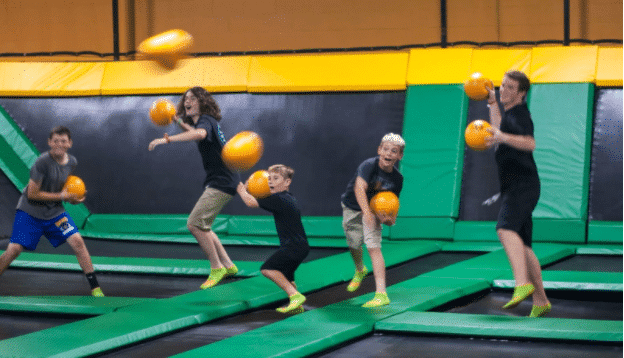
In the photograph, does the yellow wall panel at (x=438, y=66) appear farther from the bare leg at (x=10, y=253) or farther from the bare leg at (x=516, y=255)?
the bare leg at (x=10, y=253)

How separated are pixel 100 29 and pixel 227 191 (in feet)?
19.4

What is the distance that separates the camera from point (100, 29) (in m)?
10.2

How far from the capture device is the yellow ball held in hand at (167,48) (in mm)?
4984

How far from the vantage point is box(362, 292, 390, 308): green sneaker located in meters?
4.24

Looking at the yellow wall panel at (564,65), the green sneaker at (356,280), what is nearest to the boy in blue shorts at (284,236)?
the green sneaker at (356,280)

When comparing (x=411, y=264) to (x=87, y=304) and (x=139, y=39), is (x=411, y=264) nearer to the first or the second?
(x=87, y=304)

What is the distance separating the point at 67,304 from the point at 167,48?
1760mm

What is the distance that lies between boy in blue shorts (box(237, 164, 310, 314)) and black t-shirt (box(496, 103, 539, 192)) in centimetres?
120

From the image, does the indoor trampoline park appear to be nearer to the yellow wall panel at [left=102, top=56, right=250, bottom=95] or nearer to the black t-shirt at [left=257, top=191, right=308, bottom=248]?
the yellow wall panel at [left=102, top=56, right=250, bottom=95]

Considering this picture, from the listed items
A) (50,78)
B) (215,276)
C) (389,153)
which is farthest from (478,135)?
(50,78)

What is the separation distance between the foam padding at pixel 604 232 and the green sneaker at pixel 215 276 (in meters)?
3.41

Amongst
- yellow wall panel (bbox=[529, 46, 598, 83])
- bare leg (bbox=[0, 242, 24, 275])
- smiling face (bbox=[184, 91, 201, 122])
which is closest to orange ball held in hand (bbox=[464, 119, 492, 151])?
smiling face (bbox=[184, 91, 201, 122])

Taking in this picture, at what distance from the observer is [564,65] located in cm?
730

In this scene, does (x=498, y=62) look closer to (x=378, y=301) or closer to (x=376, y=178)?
(x=376, y=178)
